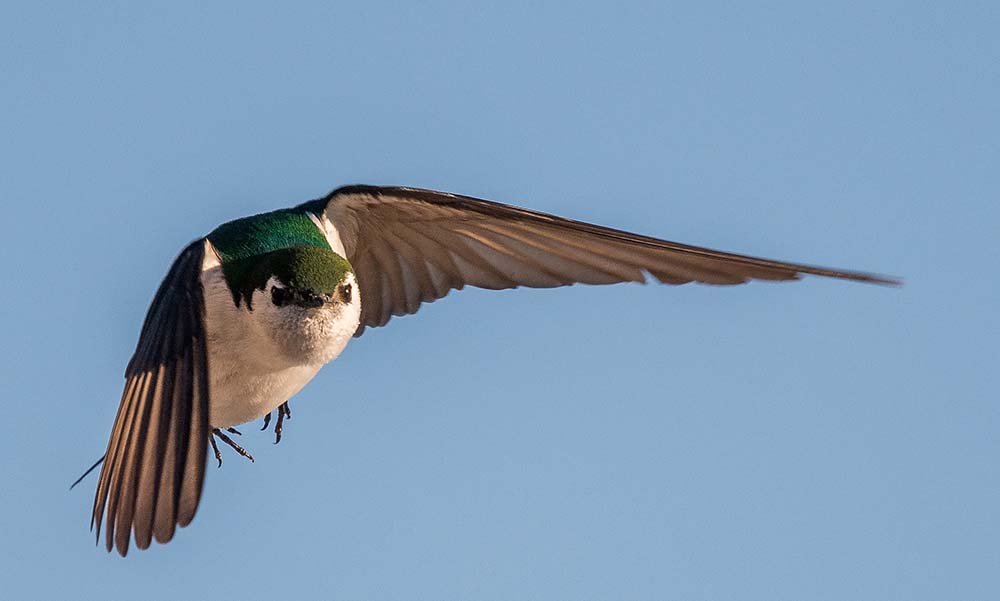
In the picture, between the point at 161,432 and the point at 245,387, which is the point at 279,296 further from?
the point at 161,432

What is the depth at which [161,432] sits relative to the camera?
516cm

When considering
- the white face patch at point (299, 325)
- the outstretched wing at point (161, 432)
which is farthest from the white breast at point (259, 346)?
the outstretched wing at point (161, 432)

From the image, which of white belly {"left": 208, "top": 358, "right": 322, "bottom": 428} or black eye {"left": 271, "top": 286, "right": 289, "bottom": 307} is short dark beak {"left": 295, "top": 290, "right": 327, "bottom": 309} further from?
white belly {"left": 208, "top": 358, "right": 322, "bottom": 428}

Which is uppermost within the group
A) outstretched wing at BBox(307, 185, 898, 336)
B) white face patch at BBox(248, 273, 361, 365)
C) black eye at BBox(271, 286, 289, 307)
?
outstretched wing at BBox(307, 185, 898, 336)

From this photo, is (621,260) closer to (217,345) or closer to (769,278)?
(769,278)

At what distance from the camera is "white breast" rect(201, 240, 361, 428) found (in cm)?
664

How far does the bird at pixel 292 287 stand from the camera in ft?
16.8

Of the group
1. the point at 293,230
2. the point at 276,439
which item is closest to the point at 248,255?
the point at 293,230

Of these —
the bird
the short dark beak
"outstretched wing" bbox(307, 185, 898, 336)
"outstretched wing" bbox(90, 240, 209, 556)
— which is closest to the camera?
"outstretched wing" bbox(90, 240, 209, 556)

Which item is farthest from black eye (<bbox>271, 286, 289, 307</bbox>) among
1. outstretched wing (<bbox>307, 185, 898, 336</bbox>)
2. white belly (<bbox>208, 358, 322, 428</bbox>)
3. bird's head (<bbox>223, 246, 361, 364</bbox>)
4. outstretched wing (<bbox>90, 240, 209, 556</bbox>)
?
outstretched wing (<bbox>307, 185, 898, 336</bbox>)

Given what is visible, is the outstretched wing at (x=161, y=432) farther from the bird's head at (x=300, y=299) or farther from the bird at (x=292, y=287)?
the bird's head at (x=300, y=299)

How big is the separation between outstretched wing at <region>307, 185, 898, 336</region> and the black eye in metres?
1.04

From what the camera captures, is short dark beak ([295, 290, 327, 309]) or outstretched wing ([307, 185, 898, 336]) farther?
outstretched wing ([307, 185, 898, 336])

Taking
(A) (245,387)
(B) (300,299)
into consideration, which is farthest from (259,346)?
(B) (300,299)
